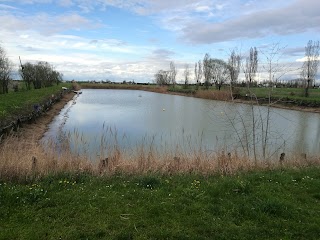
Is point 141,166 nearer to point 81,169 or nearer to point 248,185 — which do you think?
point 81,169

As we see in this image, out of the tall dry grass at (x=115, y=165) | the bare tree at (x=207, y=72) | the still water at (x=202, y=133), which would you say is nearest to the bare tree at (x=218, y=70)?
the bare tree at (x=207, y=72)

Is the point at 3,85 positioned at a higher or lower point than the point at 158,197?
higher

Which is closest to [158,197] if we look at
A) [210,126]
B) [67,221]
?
[67,221]

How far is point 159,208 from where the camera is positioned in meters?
4.10

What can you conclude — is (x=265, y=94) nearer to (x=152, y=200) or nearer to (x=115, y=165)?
(x=115, y=165)

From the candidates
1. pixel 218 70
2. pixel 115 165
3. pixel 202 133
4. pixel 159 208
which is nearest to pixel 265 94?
pixel 202 133

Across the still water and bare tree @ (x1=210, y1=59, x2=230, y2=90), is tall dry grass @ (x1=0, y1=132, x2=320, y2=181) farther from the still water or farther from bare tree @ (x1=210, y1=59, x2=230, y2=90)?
bare tree @ (x1=210, y1=59, x2=230, y2=90)

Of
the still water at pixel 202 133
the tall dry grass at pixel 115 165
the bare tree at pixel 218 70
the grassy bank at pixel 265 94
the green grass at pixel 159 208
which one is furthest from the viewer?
the bare tree at pixel 218 70

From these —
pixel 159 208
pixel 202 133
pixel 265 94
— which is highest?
pixel 265 94

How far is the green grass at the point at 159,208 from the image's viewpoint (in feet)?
11.4

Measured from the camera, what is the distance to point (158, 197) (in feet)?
14.8

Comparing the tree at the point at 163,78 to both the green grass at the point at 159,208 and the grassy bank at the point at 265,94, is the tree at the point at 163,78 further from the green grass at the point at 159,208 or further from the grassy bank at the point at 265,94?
the green grass at the point at 159,208

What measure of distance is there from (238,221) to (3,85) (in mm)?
28000

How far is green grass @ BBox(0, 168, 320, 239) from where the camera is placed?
11.4 feet
